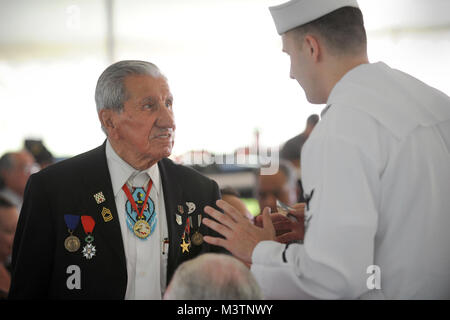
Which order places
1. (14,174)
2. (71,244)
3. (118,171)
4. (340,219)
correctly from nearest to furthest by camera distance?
(340,219), (71,244), (118,171), (14,174)

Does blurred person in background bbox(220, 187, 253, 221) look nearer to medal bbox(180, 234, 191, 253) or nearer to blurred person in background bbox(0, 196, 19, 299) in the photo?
medal bbox(180, 234, 191, 253)

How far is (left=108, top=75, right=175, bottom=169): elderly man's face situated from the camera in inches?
61.6

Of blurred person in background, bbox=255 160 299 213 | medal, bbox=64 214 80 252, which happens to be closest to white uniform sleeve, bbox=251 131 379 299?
medal, bbox=64 214 80 252

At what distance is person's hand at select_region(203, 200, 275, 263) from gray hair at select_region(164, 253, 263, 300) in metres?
0.35

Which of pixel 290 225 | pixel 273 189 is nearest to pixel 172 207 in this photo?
pixel 290 225

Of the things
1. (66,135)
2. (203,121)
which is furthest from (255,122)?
(66,135)

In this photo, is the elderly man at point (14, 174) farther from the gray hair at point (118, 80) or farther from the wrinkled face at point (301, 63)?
the wrinkled face at point (301, 63)

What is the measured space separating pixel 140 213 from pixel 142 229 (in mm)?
53

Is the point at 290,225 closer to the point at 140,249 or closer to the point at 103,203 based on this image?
the point at 140,249

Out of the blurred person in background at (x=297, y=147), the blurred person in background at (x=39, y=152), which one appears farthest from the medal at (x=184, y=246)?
the blurred person in background at (x=39, y=152)

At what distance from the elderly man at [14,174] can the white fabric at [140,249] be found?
67.0 inches

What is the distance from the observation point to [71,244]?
151cm

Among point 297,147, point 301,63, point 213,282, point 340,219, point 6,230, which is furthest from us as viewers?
point 297,147
